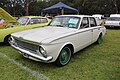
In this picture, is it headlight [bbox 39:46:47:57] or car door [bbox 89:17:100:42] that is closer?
headlight [bbox 39:46:47:57]

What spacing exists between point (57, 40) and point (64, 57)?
2.40 feet

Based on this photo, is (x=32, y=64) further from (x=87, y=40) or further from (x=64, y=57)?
(x=87, y=40)

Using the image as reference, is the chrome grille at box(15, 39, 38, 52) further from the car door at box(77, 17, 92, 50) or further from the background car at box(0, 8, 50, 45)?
the background car at box(0, 8, 50, 45)

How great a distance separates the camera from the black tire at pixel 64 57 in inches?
151

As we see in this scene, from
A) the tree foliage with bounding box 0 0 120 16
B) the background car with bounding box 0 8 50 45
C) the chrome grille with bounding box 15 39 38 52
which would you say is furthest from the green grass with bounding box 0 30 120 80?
the tree foliage with bounding box 0 0 120 16

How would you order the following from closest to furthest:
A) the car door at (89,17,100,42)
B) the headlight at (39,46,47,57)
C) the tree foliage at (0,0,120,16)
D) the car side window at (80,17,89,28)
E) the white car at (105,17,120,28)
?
the headlight at (39,46,47,57) → the car side window at (80,17,89,28) → the car door at (89,17,100,42) → the white car at (105,17,120,28) → the tree foliage at (0,0,120,16)

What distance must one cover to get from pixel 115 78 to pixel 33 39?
2.33 meters

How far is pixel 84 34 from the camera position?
15.5ft

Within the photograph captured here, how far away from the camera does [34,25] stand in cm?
725

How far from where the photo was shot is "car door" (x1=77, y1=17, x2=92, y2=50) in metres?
4.54

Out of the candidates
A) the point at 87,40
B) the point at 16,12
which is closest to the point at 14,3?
the point at 16,12

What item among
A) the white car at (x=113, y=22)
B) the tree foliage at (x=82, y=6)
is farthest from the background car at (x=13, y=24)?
the tree foliage at (x=82, y=6)

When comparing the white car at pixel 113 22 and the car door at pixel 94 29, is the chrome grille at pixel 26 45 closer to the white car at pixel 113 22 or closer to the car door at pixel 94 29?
the car door at pixel 94 29

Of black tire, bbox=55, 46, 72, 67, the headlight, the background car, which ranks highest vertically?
the background car
